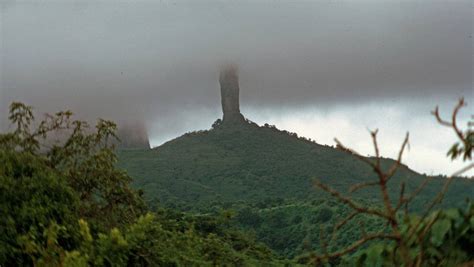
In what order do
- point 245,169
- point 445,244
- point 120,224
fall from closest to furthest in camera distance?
1. point 445,244
2. point 120,224
3. point 245,169

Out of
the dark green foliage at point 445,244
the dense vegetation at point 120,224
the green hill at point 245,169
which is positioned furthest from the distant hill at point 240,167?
the dark green foliage at point 445,244

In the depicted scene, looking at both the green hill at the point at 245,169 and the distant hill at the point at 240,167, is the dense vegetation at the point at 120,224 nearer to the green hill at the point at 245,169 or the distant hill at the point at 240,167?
the green hill at the point at 245,169

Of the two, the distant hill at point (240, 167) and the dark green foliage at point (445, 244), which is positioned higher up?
the distant hill at point (240, 167)

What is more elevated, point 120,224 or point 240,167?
point 240,167

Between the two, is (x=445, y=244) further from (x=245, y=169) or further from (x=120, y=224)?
(x=245, y=169)

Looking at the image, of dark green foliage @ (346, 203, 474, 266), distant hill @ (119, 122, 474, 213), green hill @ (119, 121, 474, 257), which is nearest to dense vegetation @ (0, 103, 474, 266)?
dark green foliage @ (346, 203, 474, 266)

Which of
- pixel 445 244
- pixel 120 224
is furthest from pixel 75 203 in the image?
pixel 445 244

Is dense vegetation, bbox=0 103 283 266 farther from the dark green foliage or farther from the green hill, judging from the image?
the green hill

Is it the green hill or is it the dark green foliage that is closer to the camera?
the dark green foliage

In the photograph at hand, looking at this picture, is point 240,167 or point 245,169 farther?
point 240,167

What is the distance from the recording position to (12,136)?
44.3 feet

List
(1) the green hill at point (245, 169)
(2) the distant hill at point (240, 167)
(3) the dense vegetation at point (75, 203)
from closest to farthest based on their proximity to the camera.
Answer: (3) the dense vegetation at point (75, 203) → (1) the green hill at point (245, 169) → (2) the distant hill at point (240, 167)

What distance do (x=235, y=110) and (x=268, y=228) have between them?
198ft

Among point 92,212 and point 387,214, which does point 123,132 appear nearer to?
Answer: point 92,212
